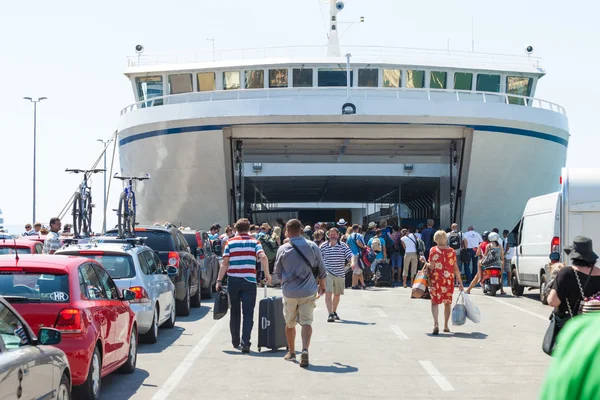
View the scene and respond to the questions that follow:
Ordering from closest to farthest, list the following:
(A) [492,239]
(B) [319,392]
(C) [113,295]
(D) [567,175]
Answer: (B) [319,392] → (C) [113,295] → (D) [567,175] → (A) [492,239]

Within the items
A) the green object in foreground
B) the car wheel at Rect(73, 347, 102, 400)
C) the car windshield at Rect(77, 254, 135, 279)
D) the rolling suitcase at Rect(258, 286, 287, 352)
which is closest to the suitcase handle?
the rolling suitcase at Rect(258, 286, 287, 352)

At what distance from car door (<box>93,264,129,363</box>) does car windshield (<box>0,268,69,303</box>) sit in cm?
84

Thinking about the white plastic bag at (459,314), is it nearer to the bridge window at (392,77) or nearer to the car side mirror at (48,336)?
the car side mirror at (48,336)

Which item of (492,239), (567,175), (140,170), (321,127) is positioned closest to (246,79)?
(321,127)

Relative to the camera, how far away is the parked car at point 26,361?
4.92 meters

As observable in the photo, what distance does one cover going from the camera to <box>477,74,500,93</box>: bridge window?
104 feet

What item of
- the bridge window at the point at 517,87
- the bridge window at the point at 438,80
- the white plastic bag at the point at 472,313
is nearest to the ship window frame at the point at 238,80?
the bridge window at the point at 438,80

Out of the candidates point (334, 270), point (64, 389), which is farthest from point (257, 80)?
point (64, 389)

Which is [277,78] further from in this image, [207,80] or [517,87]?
[517,87]

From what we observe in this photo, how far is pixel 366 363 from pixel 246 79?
72.3 ft

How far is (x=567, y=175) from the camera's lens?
53.7 ft

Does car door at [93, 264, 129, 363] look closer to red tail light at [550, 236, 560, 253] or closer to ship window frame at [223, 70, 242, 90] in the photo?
red tail light at [550, 236, 560, 253]

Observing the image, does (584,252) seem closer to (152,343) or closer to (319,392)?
(319,392)

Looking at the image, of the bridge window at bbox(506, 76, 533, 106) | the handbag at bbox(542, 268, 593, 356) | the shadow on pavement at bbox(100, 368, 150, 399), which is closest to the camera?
the handbag at bbox(542, 268, 593, 356)
